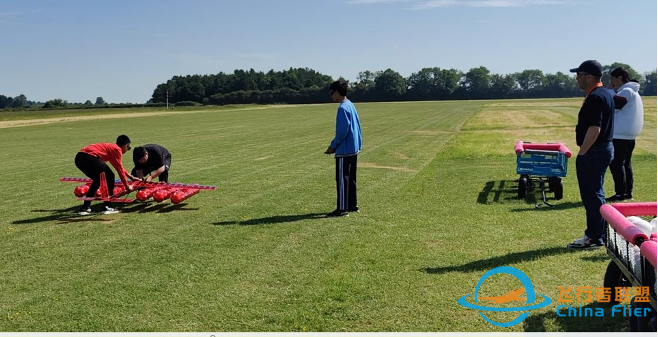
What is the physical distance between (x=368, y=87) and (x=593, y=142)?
148385 millimetres

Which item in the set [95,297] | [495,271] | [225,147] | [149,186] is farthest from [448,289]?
[225,147]

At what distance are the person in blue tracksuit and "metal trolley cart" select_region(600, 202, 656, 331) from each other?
464 centimetres

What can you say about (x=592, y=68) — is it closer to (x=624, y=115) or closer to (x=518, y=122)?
(x=624, y=115)

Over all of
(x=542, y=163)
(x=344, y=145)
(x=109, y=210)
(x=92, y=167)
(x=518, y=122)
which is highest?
(x=344, y=145)

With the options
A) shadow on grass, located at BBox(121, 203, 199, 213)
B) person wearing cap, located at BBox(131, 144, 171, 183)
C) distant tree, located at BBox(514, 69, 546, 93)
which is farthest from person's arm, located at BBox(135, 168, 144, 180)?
distant tree, located at BBox(514, 69, 546, 93)

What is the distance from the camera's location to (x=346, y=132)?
873cm

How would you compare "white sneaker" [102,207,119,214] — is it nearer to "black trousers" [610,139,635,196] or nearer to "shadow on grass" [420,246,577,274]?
"shadow on grass" [420,246,577,274]

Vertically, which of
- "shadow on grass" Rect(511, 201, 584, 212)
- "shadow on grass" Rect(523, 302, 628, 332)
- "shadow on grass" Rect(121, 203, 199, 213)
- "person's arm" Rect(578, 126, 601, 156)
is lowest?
"shadow on grass" Rect(523, 302, 628, 332)

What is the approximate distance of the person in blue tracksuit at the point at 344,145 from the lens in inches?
342

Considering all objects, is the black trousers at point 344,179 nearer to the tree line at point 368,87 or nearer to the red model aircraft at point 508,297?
the red model aircraft at point 508,297

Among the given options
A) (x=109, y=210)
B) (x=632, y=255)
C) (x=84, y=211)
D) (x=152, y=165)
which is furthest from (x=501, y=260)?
(x=84, y=211)

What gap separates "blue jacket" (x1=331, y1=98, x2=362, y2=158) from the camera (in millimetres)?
8664

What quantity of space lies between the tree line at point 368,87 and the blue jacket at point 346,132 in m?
126

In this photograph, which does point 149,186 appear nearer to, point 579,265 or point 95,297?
A: point 95,297
